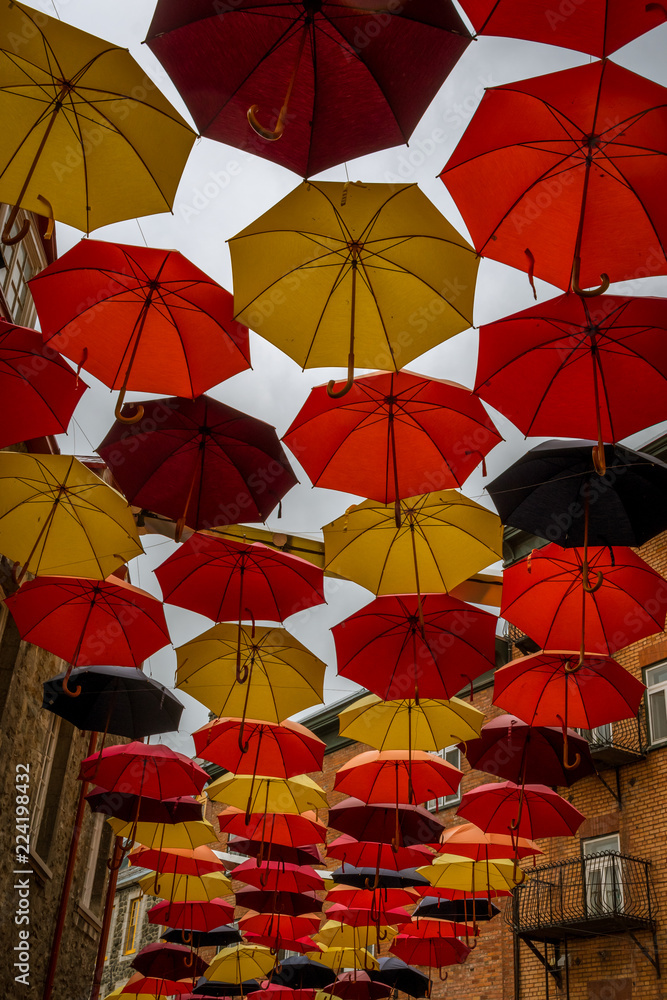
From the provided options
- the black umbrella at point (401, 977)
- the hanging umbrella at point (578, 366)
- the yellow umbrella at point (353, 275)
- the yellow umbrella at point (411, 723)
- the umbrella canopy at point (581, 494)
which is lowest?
the black umbrella at point (401, 977)

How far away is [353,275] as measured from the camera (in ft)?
19.6

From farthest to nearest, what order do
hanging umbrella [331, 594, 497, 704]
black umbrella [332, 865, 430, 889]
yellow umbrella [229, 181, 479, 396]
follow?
1. black umbrella [332, 865, 430, 889]
2. hanging umbrella [331, 594, 497, 704]
3. yellow umbrella [229, 181, 479, 396]

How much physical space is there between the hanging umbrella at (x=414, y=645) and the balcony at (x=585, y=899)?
580cm

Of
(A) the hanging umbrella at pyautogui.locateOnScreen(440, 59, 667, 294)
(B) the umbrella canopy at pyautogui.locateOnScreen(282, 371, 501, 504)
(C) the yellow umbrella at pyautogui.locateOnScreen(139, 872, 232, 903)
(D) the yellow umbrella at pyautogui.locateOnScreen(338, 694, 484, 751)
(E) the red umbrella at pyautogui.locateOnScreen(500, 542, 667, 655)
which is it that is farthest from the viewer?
(C) the yellow umbrella at pyautogui.locateOnScreen(139, 872, 232, 903)

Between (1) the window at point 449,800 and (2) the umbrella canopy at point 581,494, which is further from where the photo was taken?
(1) the window at point 449,800

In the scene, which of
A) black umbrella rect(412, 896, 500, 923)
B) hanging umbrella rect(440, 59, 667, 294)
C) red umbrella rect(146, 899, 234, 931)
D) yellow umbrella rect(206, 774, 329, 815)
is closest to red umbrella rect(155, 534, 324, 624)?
yellow umbrella rect(206, 774, 329, 815)

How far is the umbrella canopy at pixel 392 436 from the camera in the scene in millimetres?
6883

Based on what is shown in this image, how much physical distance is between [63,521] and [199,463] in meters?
1.43

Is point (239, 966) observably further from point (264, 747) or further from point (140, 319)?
point (140, 319)

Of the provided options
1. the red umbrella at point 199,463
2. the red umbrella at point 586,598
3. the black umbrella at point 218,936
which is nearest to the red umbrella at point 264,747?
the red umbrella at point 586,598

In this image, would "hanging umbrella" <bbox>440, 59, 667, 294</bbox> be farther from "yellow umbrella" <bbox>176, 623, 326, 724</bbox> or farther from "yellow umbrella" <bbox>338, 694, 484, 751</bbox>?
"yellow umbrella" <bbox>338, 694, 484, 751</bbox>

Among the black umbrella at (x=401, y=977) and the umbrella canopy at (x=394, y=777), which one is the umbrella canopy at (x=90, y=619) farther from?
the black umbrella at (x=401, y=977)

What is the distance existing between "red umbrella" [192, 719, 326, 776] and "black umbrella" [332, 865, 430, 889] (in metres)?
2.48

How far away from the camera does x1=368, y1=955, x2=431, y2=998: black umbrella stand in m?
15.0
